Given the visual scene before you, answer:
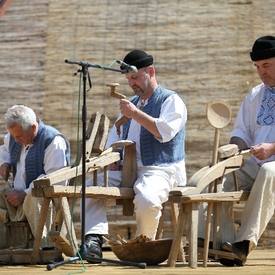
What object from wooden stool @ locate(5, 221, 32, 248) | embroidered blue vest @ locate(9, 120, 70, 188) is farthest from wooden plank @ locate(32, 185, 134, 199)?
embroidered blue vest @ locate(9, 120, 70, 188)

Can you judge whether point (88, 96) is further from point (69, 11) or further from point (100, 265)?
point (100, 265)

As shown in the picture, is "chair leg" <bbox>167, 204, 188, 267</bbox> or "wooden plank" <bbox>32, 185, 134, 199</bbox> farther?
"wooden plank" <bbox>32, 185, 134, 199</bbox>

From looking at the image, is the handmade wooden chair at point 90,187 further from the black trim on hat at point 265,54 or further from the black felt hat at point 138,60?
the black trim on hat at point 265,54

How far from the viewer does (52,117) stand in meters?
8.64

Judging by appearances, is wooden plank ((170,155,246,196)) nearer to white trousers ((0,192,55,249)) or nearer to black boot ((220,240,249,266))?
black boot ((220,240,249,266))

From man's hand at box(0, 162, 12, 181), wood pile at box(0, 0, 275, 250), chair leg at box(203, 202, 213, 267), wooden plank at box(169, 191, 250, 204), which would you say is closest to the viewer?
wooden plank at box(169, 191, 250, 204)

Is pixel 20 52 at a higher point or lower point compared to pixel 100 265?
higher

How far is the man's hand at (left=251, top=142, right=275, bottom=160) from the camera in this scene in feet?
17.9

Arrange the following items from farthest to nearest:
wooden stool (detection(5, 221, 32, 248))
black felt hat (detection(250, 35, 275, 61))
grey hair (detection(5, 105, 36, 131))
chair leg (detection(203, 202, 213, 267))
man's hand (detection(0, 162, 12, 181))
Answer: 1. man's hand (detection(0, 162, 12, 181))
2. grey hair (detection(5, 105, 36, 131))
3. wooden stool (detection(5, 221, 32, 248))
4. black felt hat (detection(250, 35, 275, 61))
5. chair leg (detection(203, 202, 213, 267))

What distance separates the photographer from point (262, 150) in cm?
547

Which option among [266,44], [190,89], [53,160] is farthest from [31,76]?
[266,44]

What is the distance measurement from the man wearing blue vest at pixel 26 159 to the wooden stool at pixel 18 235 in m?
0.04

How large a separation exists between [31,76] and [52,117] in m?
0.51

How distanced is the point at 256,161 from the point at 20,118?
1511 mm
